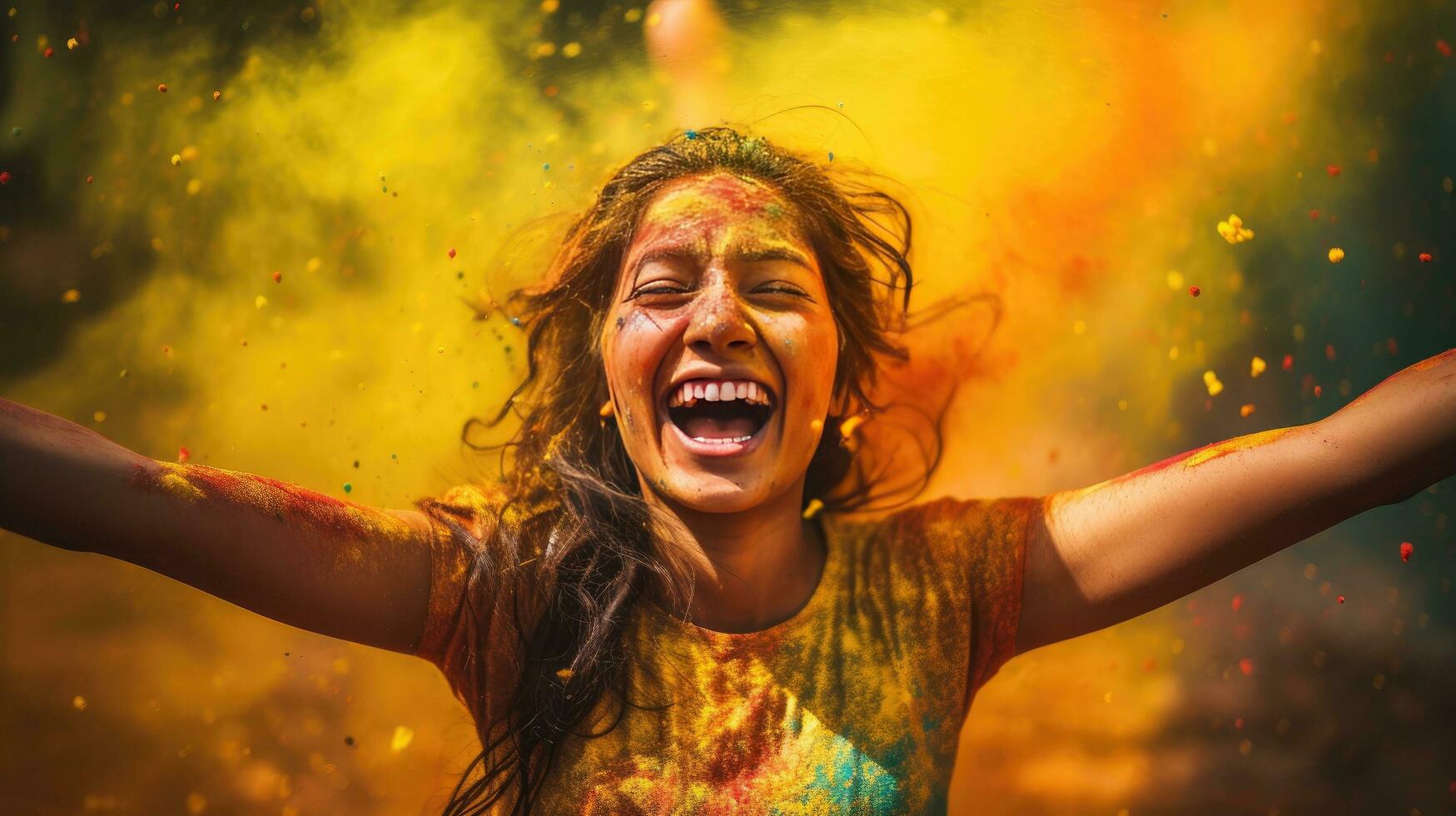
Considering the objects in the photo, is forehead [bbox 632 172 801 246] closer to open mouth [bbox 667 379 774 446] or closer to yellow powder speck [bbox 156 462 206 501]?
open mouth [bbox 667 379 774 446]

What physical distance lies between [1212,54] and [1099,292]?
576 mm

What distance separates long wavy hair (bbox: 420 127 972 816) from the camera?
199cm

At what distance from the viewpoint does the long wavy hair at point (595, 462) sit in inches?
78.4

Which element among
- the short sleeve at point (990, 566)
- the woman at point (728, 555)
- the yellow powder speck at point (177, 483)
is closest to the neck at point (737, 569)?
the woman at point (728, 555)

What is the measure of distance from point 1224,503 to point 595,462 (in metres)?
1.04

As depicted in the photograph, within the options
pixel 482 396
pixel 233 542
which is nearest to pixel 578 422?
pixel 482 396

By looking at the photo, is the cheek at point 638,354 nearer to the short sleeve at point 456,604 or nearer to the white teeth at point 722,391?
the white teeth at point 722,391

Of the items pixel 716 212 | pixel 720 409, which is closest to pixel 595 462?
pixel 720 409

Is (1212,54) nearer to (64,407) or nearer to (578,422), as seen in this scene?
(578,422)

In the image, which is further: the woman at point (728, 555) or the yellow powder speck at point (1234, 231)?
the yellow powder speck at point (1234, 231)

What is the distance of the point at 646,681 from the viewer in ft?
6.54

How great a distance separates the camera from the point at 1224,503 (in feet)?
6.31

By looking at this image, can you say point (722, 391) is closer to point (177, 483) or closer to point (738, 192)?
point (738, 192)

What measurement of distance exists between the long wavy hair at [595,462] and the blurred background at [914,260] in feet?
0.74
